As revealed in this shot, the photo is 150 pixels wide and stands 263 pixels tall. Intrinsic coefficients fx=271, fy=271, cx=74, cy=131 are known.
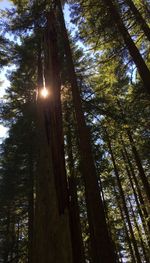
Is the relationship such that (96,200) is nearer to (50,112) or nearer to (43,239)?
(50,112)

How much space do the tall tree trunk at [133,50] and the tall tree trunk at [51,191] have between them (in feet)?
17.2

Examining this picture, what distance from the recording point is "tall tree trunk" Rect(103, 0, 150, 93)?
883 cm

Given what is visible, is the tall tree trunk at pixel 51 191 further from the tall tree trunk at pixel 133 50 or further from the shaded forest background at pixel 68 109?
the tall tree trunk at pixel 133 50

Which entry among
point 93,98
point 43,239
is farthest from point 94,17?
point 43,239

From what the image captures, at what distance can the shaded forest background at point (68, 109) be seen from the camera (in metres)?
3.06

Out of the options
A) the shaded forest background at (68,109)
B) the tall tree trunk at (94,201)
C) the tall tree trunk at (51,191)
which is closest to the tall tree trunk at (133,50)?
the shaded forest background at (68,109)

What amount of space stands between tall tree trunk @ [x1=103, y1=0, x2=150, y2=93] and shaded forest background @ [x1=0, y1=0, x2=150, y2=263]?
0.11 feet

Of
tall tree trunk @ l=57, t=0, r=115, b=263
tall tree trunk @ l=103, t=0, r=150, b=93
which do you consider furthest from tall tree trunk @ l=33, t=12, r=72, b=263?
tall tree trunk @ l=103, t=0, r=150, b=93

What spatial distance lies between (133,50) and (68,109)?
456cm

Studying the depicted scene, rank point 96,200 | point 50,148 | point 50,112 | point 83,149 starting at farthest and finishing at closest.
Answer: point 83,149 < point 96,200 < point 50,112 < point 50,148

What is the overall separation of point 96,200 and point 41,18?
7970 millimetres

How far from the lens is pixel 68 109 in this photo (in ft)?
42.3

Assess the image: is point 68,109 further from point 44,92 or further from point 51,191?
point 51,191

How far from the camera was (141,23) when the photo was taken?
383 inches
